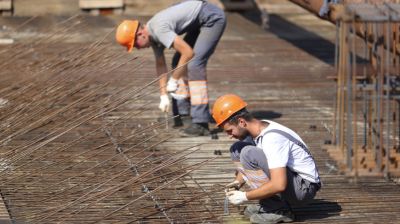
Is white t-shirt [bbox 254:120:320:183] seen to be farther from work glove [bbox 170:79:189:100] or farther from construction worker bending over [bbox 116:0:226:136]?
work glove [bbox 170:79:189:100]

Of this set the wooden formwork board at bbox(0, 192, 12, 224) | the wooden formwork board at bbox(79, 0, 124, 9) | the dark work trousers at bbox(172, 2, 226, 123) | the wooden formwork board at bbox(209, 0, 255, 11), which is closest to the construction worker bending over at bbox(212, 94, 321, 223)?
the wooden formwork board at bbox(0, 192, 12, 224)

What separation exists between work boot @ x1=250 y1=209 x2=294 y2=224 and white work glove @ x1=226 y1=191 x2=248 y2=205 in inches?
8.0

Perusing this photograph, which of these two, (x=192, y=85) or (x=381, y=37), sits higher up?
(x=381, y=37)

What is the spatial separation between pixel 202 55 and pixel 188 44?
1.05ft

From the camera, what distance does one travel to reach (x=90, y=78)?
428 inches

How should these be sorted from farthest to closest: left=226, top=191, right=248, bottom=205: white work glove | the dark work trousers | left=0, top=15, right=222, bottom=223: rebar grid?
the dark work trousers, left=0, top=15, right=222, bottom=223: rebar grid, left=226, top=191, right=248, bottom=205: white work glove

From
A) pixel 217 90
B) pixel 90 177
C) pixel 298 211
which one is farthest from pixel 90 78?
pixel 298 211

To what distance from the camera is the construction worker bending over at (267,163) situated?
20.8ft

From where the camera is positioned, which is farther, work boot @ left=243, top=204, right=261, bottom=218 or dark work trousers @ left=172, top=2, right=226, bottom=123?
dark work trousers @ left=172, top=2, right=226, bottom=123

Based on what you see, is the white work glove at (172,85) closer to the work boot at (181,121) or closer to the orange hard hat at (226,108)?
the work boot at (181,121)

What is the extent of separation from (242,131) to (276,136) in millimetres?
259

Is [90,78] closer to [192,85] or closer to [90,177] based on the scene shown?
[192,85]

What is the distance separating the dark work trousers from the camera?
8.98 metres

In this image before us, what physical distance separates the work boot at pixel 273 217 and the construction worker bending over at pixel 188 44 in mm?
2367
